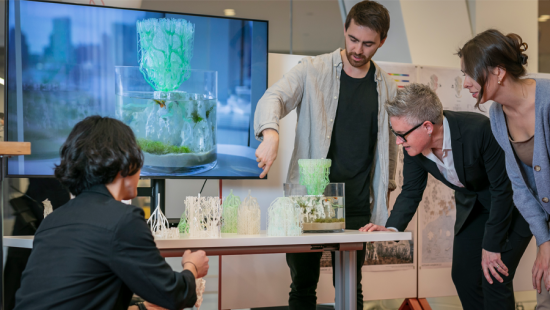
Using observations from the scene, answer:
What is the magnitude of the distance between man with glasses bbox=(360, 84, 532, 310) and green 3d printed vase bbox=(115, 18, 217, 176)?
1198 millimetres

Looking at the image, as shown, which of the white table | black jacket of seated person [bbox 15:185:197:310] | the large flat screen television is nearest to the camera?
black jacket of seated person [bbox 15:185:197:310]

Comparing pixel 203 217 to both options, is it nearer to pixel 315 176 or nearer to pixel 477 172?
pixel 315 176

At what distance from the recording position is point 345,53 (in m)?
2.16

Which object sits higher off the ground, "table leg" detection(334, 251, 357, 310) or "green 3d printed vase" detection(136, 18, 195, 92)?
"green 3d printed vase" detection(136, 18, 195, 92)

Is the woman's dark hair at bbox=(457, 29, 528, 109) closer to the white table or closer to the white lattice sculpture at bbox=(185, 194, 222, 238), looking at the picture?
the white table

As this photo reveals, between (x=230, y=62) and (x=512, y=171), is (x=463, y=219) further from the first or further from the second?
(x=230, y=62)

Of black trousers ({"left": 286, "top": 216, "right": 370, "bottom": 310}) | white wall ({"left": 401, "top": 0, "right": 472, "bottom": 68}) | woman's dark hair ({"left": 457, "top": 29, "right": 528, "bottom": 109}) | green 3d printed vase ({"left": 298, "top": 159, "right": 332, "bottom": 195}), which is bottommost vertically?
black trousers ({"left": 286, "top": 216, "right": 370, "bottom": 310})

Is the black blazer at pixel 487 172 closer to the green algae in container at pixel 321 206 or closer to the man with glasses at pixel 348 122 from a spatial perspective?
the man with glasses at pixel 348 122

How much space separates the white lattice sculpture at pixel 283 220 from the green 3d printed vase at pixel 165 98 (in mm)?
1120

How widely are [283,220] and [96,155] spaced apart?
2.44 ft

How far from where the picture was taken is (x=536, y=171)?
1635mm

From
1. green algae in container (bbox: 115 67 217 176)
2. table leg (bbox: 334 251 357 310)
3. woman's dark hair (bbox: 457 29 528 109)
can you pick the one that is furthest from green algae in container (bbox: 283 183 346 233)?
green algae in container (bbox: 115 67 217 176)

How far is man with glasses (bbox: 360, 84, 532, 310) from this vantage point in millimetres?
1835

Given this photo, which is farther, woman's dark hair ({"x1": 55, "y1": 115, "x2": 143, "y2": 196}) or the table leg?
the table leg
